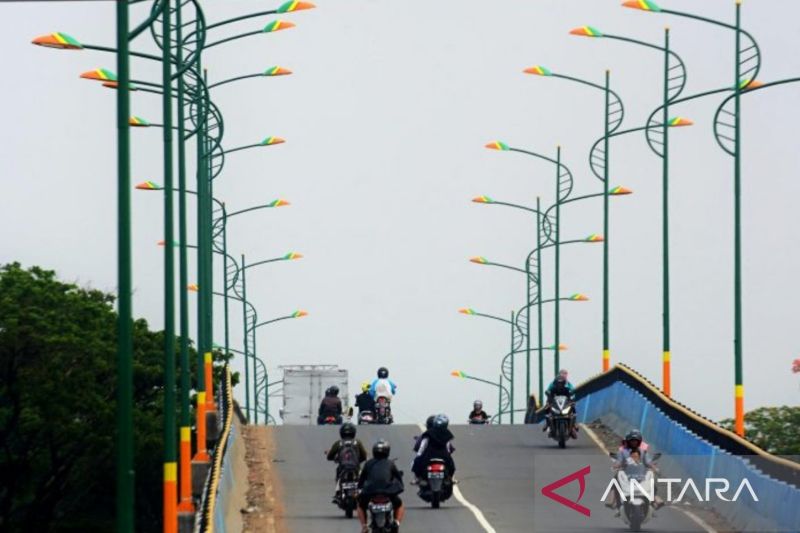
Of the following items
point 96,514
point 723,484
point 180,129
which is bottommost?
point 96,514

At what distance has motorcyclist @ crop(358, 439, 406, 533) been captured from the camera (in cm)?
3191

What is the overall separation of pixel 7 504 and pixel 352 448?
34854mm

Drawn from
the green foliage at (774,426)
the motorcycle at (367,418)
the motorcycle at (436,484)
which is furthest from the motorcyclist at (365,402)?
the green foliage at (774,426)

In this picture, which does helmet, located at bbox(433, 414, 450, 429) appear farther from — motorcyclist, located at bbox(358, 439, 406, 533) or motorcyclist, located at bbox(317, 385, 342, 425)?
motorcyclist, located at bbox(317, 385, 342, 425)

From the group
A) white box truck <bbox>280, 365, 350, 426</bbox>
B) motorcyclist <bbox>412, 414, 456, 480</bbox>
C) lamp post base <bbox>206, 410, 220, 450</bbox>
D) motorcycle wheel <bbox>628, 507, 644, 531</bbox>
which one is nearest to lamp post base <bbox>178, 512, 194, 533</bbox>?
motorcyclist <bbox>412, 414, 456, 480</bbox>

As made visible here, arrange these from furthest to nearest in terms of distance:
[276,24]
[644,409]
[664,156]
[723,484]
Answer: [664,156] < [644,409] < [276,24] < [723,484]

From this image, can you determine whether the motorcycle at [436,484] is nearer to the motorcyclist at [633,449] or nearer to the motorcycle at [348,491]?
the motorcycle at [348,491]

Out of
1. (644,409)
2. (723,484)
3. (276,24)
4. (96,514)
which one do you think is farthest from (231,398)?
(96,514)

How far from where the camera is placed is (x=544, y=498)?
40.6 metres

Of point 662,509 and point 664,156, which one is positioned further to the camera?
point 664,156

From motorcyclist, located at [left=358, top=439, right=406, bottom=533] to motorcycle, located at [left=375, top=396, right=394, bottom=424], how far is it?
25356 mm

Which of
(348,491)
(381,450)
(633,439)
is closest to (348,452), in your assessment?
(348,491)

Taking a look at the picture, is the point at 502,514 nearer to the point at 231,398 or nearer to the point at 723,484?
the point at 723,484

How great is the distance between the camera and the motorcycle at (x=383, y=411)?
57.8m
